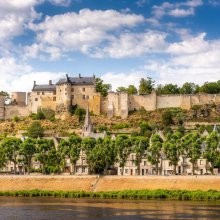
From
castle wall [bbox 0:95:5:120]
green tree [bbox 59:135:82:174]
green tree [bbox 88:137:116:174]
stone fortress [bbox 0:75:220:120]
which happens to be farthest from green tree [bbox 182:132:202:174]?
castle wall [bbox 0:95:5:120]

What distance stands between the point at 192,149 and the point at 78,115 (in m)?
53.3

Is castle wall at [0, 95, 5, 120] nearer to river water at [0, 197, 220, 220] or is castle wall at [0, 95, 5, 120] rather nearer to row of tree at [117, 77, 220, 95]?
row of tree at [117, 77, 220, 95]

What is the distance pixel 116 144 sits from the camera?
234 ft

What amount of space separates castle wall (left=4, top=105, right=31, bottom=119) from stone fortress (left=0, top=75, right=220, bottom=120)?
4.50 feet

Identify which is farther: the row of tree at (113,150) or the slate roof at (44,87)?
the slate roof at (44,87)

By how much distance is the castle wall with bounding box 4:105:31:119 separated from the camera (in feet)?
416

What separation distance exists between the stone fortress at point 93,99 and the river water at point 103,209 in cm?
6214

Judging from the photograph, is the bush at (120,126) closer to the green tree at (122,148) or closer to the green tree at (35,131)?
the green tree at (35,131)

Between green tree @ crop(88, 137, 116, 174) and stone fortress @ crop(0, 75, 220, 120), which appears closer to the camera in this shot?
green tree @ crop(88, 137, 116, 174)

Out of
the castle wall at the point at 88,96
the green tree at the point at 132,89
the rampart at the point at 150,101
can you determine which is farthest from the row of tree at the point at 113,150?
the green tree at the point at 132,89

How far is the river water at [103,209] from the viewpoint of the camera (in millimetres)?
45750

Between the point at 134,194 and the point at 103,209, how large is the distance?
11181mm

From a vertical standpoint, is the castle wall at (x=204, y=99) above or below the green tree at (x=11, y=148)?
above

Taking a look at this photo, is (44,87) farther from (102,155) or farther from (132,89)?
(102,155)
